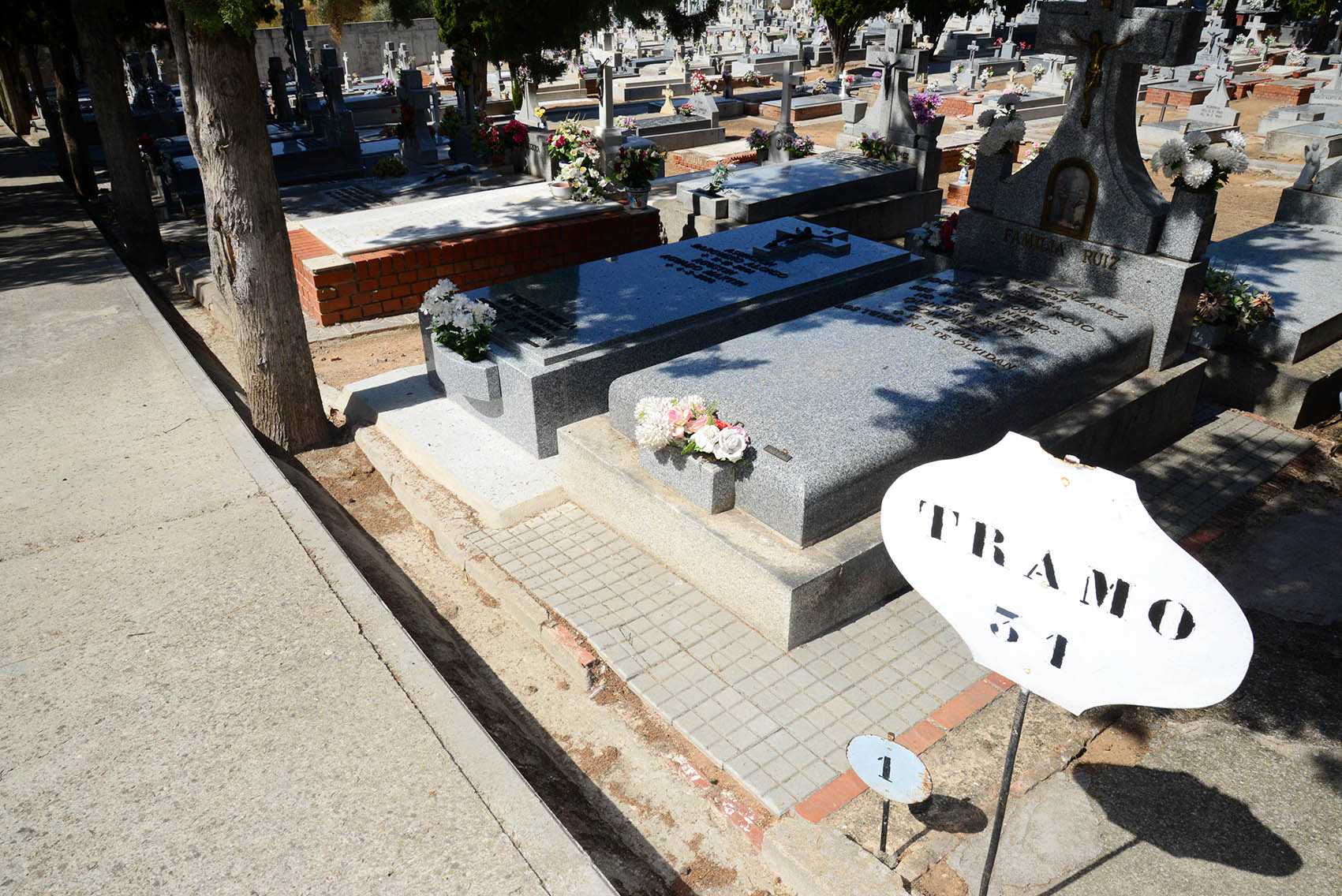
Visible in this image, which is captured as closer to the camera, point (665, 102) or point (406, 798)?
point (406, 798)

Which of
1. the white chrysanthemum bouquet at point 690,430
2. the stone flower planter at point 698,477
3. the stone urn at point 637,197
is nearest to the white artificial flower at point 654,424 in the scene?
the white chrysanthemum bouquet at point 690,430

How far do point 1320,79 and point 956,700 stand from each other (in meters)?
30.0

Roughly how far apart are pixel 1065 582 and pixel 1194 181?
16.4 ft

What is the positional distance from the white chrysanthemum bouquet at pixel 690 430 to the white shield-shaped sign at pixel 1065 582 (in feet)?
6.82

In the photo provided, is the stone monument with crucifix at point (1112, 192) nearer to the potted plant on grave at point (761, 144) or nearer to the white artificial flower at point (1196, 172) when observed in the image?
the white artificial flower at point (1196, 172)

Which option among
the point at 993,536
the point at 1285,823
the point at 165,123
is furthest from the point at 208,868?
the point at 165,123

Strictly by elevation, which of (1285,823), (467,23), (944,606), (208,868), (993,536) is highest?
(467,23)

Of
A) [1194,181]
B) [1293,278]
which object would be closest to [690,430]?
[1194,181]

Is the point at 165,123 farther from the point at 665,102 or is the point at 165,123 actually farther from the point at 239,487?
the point at 239,487

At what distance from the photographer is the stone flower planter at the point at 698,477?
508 cm

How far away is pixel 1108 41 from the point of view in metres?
6.49

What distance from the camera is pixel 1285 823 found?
12.4 ft

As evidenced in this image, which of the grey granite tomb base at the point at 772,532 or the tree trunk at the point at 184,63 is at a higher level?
the tree trunk at the point at 184,63

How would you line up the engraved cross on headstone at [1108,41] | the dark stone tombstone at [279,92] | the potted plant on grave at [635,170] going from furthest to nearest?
the dark stone tombstone at [279,92], the potted plant on grave at [635,170], the engraved cross on headstone at [1108,41]
